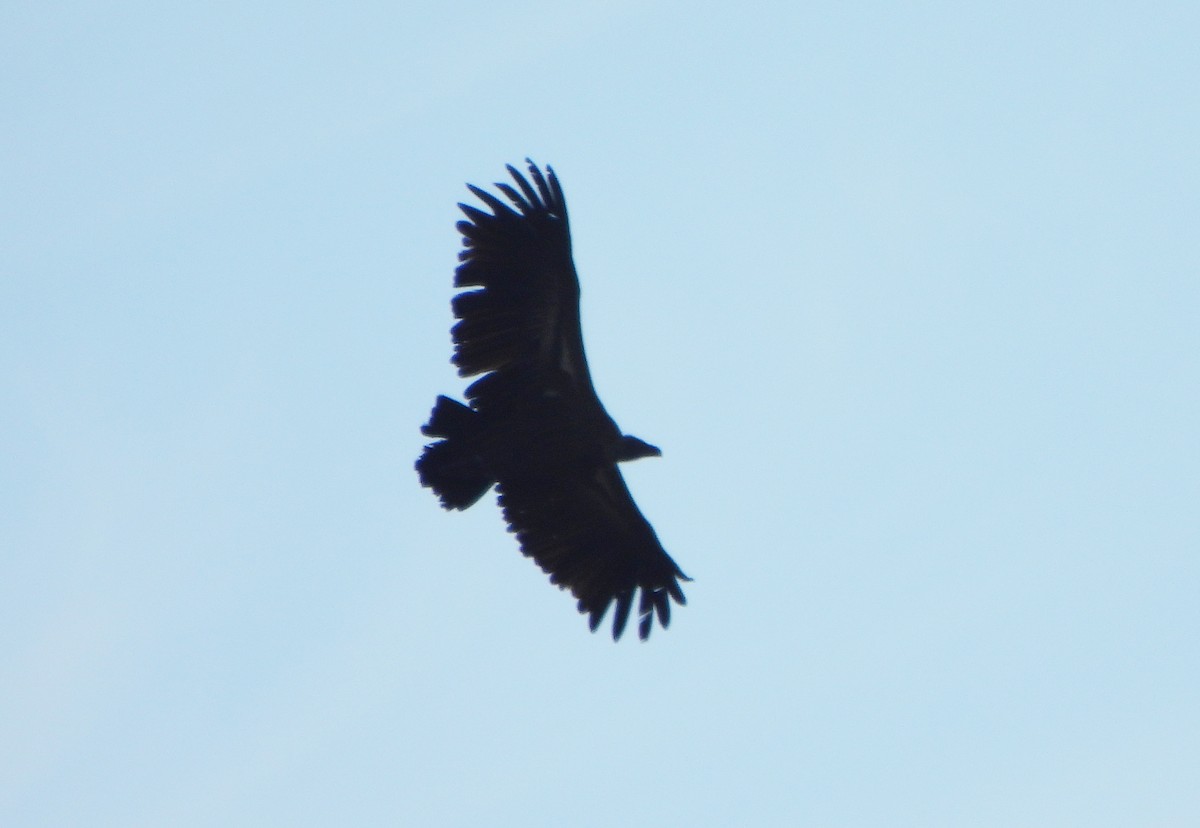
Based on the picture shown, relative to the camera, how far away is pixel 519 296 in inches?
600

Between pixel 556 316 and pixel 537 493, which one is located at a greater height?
pixel 556 316

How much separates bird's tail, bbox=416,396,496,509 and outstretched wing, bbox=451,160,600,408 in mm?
253

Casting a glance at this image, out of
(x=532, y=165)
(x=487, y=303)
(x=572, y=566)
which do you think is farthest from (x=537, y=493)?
(x=532, y=165)

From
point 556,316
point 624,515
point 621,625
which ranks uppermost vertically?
point 556,316

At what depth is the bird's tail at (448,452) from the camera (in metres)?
14.8

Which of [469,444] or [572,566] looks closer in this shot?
[469,444]

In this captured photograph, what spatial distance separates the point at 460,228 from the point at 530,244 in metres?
0.63

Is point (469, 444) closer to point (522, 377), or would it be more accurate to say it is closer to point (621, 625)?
point (522, 377)

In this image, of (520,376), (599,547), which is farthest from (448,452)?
(599,547)

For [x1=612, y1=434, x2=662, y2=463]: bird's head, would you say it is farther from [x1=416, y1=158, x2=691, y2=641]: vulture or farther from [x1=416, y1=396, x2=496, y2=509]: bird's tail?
[x1=416, y1=396, x2=496, y2=509]: bird's tail

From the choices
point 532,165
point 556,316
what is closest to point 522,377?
point 556,316

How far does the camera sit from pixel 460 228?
15195 mm

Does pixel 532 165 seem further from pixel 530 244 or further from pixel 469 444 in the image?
pixel 469 444

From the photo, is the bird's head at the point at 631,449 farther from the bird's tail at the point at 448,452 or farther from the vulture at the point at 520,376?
the bird's tail at the point at 448,452
